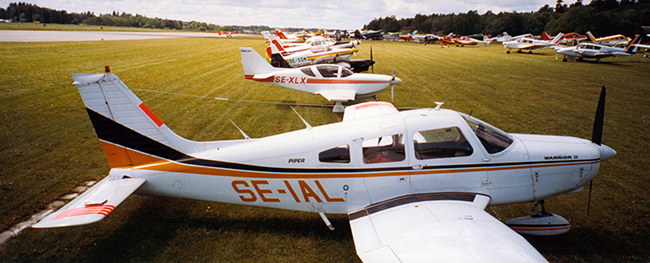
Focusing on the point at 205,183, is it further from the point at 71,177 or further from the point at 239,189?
the point at 71,177

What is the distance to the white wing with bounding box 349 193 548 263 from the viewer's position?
2.79 metres

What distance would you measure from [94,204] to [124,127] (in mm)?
1193

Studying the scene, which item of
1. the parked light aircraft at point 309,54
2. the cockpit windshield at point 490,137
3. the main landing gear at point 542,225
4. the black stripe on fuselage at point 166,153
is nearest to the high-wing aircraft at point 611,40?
the parked light aircraft at point 309,54

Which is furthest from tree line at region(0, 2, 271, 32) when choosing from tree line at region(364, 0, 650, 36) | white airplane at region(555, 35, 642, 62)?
tree line at region(364, 0, 650, 36)

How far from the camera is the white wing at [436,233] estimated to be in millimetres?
2785

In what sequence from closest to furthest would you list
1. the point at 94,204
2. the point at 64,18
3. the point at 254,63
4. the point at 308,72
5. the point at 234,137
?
the point at 94,204, the point at 234,137, the point at 308,72, the point at 254,63, the point at 64,18

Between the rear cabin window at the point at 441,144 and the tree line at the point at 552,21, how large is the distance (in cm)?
6947

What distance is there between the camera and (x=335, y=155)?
3932 millimetres

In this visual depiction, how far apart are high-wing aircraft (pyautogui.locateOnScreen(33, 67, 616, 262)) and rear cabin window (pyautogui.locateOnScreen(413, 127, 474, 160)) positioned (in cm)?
1

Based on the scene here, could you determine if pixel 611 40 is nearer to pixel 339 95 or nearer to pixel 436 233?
pixel 339 95

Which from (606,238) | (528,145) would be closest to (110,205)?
(528,145)

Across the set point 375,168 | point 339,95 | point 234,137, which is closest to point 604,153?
point 375,168

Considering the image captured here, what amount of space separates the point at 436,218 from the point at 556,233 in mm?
2287

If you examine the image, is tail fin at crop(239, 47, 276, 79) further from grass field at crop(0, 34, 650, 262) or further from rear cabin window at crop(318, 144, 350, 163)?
rear cabin window at crop(318, 144, 350, 163)
